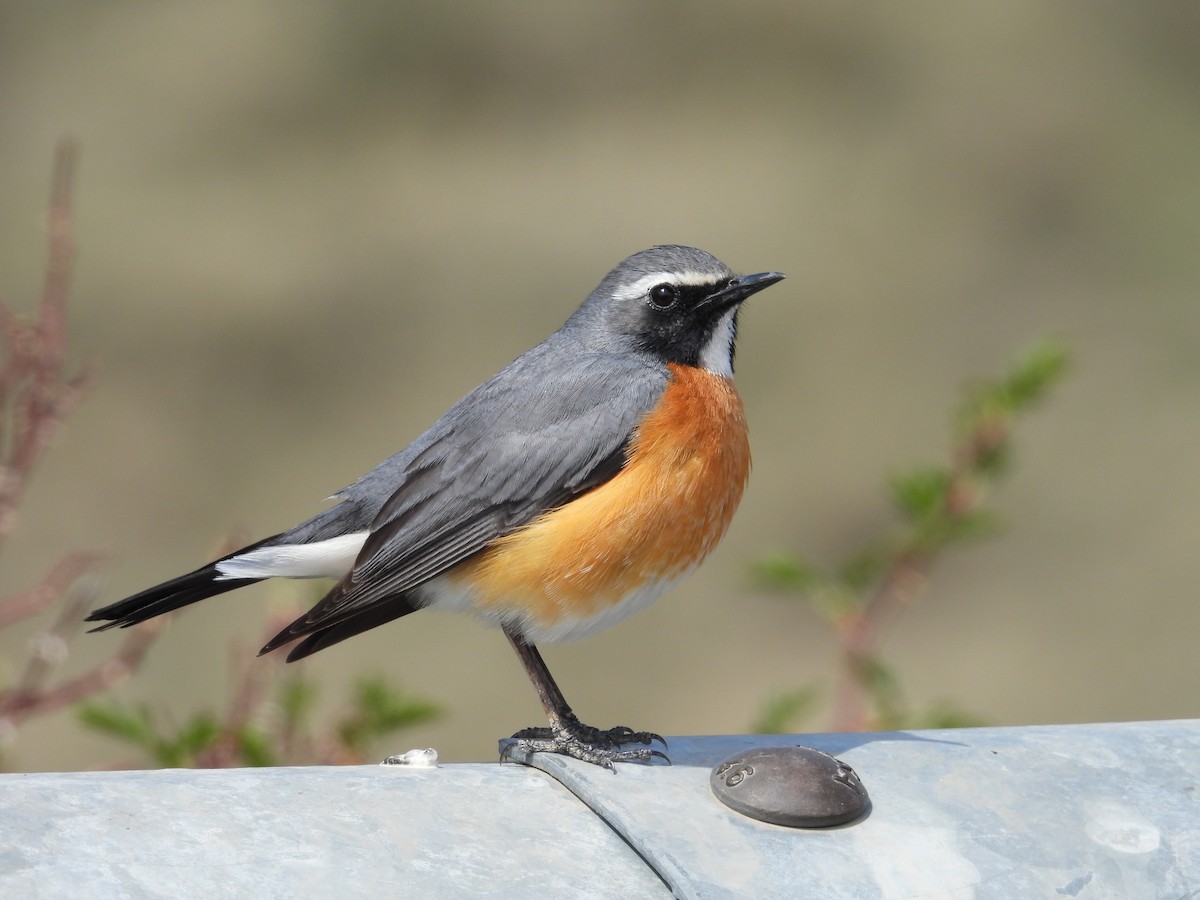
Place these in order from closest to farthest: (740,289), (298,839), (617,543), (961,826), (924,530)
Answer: (298,839), (961,826), (617,543), (740,289), (924,530)

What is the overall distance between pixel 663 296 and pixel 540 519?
2.64 feet

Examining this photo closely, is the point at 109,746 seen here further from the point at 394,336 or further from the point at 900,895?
the point at 900,895

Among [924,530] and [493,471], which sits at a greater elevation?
[493,471]

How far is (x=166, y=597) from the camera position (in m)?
3.85

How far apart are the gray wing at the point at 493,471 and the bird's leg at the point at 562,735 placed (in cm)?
35

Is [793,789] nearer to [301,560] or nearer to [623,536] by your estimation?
[623,536]

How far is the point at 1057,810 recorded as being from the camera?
2.84 m

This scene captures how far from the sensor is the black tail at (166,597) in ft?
12.2

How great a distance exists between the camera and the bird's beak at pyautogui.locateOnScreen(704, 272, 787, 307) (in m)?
4.24

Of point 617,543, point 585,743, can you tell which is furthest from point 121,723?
point 617,543

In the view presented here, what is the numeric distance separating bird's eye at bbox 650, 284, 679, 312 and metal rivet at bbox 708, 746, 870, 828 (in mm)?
1765

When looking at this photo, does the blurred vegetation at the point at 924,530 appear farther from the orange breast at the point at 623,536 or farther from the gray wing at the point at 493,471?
the gray wing at the point at 493,471

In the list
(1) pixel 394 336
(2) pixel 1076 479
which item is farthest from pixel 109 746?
(2) pixel 1076 479

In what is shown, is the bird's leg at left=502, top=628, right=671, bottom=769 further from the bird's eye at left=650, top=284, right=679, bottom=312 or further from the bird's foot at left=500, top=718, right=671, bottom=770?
the bird's eye at left=650, top=284, right=679, bottom=312
